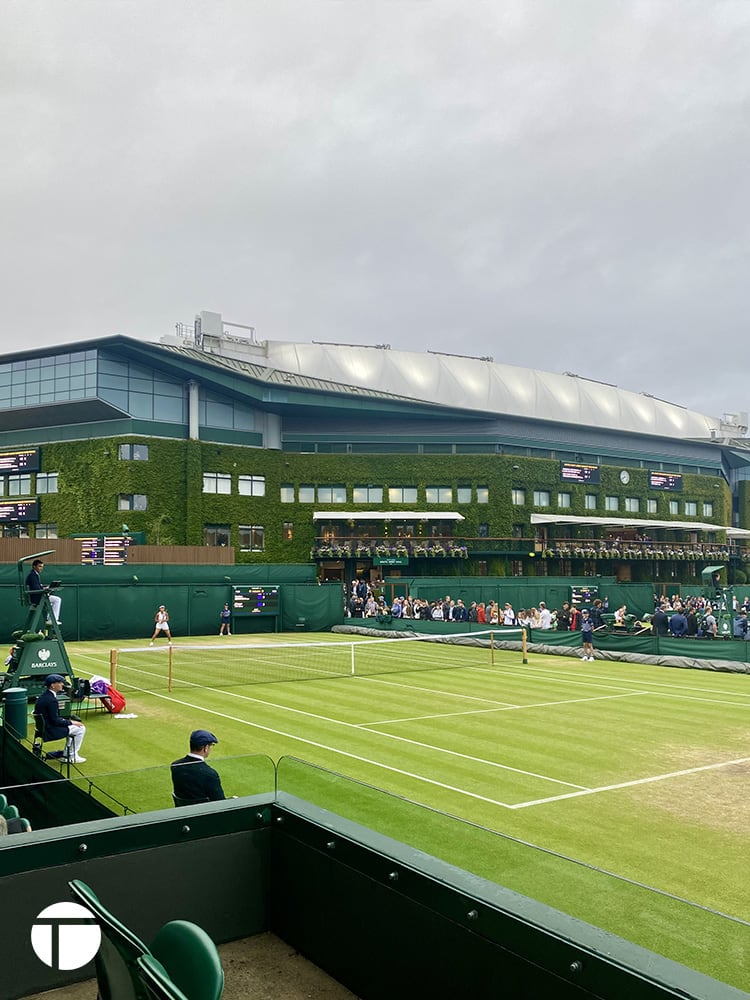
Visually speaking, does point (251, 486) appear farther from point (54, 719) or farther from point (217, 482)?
point (54, 719)

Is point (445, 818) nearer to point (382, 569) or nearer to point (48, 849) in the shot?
point (48, 849)

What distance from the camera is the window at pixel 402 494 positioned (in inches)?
2606

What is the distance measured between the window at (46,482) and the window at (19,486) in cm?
101

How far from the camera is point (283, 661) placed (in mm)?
29922

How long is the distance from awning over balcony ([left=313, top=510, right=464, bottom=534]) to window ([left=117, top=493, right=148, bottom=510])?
12.6m

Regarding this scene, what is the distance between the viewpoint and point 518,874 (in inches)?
166

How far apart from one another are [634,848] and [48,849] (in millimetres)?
7418

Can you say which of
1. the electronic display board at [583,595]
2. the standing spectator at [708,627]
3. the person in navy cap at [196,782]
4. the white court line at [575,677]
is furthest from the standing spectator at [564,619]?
the person in navy cap at [196,782]

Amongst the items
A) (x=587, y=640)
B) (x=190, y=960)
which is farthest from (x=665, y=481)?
(x=190, y=960)

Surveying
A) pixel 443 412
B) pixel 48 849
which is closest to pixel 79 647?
pixel 48 849

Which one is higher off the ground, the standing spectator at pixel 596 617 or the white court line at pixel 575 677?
the standing spectator at pixel 596 617

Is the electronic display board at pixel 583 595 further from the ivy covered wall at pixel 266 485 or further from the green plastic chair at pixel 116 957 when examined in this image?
the green plastic chair at pixel 116 957

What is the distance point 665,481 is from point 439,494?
79.2ft

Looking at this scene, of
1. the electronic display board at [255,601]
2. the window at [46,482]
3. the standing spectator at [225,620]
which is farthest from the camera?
the window at [46,482]
